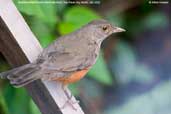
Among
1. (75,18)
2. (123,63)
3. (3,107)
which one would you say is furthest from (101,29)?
(3,107)

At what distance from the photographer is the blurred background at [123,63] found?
1.56 m

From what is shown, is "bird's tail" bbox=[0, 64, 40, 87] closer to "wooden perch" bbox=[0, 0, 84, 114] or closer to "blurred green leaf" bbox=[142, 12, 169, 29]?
"wooden perch" bbox=[0, 0, 84, 114]

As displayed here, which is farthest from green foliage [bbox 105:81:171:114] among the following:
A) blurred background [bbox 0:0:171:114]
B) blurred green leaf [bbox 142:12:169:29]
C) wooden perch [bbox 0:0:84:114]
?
wooden perch [bbox 0:0:84:114]

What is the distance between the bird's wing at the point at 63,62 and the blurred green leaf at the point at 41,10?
0.19m

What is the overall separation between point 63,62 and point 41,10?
0.23 m

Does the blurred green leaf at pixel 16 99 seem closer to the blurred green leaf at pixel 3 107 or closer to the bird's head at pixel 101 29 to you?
the blurred green leaf at pixel 3 107

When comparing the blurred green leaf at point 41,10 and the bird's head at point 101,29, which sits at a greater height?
the blurred green leaf at point 41,10

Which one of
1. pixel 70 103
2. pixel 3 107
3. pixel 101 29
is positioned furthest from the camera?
pixel 3 107

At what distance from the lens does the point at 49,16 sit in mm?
1508

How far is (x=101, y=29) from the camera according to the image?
1463 mm

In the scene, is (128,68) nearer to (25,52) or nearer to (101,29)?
(101,29)

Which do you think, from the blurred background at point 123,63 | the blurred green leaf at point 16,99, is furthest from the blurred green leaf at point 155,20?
the blurred green leaf at point 16,99

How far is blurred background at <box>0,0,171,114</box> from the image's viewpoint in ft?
5.10

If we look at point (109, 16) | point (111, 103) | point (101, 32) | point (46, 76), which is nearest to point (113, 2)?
point (109, 16)
